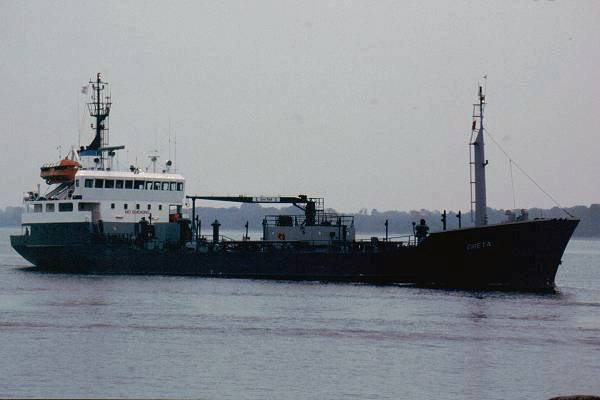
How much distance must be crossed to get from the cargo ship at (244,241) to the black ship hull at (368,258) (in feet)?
0.21

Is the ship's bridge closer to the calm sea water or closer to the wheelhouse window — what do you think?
the wheelhouse window

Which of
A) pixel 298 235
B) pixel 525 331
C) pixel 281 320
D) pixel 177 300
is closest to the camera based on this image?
pixel 525 331

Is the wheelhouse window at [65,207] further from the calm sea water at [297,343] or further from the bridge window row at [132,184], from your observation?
the calm sea water at [297,343]

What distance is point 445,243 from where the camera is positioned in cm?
6425

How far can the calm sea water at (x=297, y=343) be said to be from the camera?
3272 cm

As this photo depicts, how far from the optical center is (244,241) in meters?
72.8

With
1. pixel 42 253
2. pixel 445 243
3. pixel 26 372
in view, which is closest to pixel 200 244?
pixel 42 253

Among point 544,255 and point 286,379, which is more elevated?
point 544,255

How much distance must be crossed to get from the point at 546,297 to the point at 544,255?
281cm

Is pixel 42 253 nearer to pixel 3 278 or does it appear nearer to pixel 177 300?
pixel 3 278

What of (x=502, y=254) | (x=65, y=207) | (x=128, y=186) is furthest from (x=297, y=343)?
(x=65, y=207)

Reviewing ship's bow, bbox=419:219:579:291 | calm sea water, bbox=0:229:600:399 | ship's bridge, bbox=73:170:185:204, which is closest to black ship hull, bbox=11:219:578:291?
ship's bow, bbox=419:219:579:291

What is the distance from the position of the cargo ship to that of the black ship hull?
6 cm

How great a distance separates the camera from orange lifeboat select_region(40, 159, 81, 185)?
81812 mm
